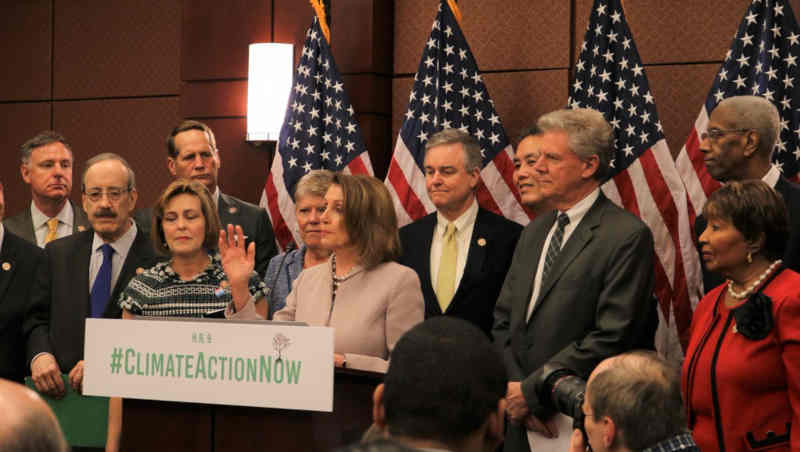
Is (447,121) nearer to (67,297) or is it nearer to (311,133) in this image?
(311,133)

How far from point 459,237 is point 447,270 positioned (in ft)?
0.52

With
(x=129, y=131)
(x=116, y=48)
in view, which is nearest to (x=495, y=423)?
(x=129, y=131)

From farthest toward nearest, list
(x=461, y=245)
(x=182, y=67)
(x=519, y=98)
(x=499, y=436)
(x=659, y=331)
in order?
(x=182, y=67)
(x=519, y=98)
(x=659, y=331)
(x=461, y=245)
(x=499, y=436)

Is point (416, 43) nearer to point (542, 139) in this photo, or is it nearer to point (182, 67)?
point (182, 67)

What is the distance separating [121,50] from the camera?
6.94 meters

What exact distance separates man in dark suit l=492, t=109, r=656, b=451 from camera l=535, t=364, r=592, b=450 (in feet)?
0.09

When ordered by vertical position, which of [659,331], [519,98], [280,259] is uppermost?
[519,98]

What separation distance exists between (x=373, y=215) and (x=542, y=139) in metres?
0.66

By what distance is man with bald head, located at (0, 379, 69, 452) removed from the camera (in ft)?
3.84

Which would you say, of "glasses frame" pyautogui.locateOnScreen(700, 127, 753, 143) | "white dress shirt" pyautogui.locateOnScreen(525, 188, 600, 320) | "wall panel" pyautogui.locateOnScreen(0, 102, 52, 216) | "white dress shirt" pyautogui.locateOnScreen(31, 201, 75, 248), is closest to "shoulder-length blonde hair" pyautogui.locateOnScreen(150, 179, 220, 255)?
"white dress shirt" pyautogui.locateOnScreen(525, 188, 600, 320)

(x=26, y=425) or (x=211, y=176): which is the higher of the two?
(x=211, y=176)

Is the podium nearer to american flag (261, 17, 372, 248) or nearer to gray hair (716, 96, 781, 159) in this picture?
gray hair (716, 96, 781, 159)

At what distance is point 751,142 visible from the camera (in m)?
3.91

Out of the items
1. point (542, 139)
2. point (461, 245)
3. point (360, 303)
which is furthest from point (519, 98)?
point (360, 303)
